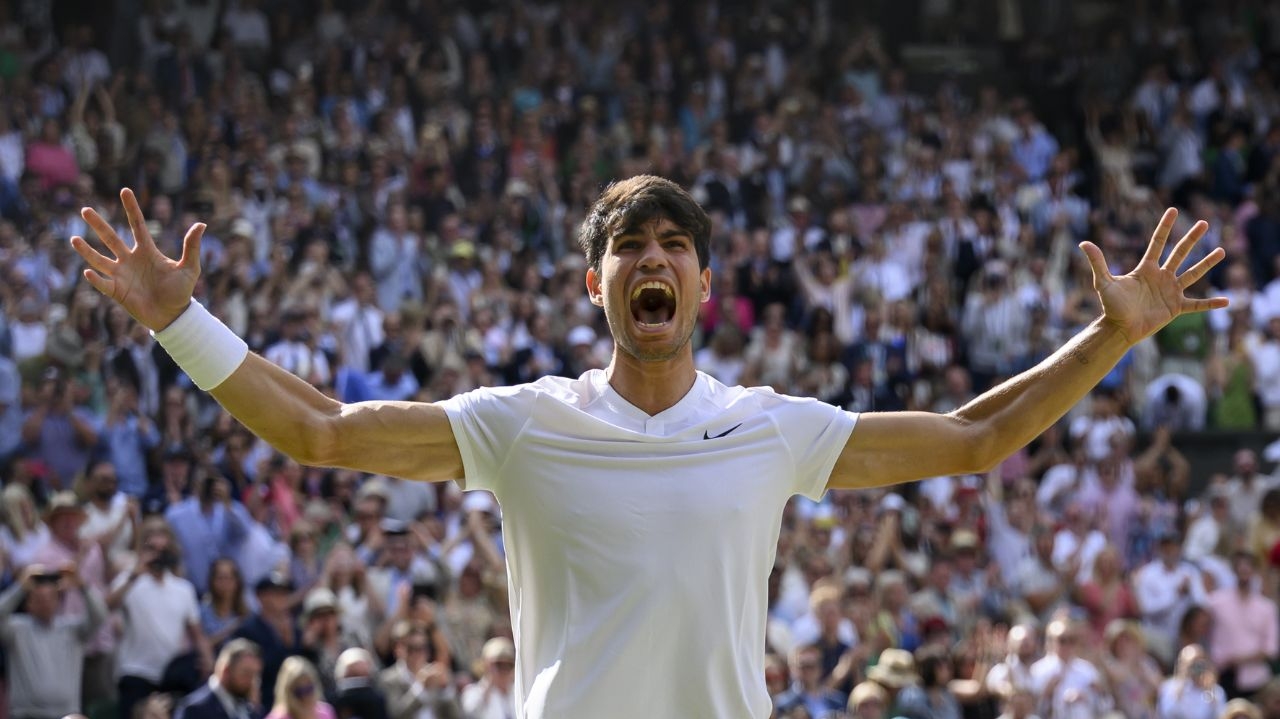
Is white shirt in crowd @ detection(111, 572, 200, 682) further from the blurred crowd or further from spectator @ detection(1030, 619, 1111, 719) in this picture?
spectator @ detection(1030, 619, 1111, 719)

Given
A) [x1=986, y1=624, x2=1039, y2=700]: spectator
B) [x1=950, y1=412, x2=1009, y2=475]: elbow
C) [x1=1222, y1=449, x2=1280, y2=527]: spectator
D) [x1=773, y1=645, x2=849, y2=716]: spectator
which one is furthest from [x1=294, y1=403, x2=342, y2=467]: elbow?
[x1=1222, y1=449, x2=1280, y2=527]: spectator

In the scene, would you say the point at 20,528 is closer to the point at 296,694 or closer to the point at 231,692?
the point at 231,692

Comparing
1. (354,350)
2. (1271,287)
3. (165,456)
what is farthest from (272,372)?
(1271,287)

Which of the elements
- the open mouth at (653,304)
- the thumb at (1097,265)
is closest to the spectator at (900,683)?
the thumb at (1097,265)

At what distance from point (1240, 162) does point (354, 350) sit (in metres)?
9.93

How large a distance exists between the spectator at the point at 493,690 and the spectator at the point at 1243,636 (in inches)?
208

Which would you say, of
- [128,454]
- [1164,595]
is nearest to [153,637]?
[128,454]

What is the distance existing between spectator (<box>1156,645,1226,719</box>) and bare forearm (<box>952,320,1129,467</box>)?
8.76 m

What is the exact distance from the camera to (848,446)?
4082 millimetres

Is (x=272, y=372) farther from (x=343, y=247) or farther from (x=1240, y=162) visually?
(x=1240, y=162)

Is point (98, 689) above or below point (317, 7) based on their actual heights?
below

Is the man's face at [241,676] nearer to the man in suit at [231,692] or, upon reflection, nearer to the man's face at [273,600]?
the man in suit at [231,692]

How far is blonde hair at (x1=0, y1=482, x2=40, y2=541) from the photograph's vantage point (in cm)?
1131

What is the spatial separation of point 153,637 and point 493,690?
5.94 ft
